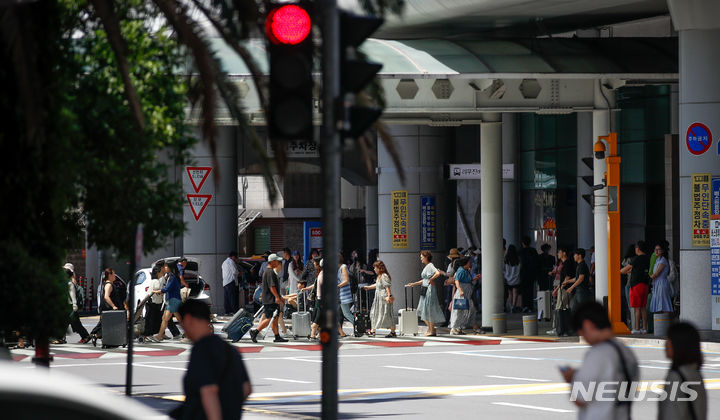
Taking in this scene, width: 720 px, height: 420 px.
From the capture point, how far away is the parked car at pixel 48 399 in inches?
114

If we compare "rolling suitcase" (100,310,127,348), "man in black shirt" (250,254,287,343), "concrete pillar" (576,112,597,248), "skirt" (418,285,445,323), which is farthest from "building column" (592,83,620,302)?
"concrete pillar" (576,112,597,248)

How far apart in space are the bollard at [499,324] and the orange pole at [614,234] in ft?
10.2

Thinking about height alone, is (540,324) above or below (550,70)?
below

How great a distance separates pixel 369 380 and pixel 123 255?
5907 millimetres

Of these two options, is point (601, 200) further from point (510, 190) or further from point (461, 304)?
point (510, 190)

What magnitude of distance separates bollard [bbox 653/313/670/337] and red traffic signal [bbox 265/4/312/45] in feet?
56.2

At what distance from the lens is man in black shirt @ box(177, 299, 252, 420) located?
7.19 m

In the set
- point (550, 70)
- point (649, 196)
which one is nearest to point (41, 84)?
point (550, 70)

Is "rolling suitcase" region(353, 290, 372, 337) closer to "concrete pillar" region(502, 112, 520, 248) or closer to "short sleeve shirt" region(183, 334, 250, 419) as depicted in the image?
"concrete pillar" region(502, 112, 520, 248)

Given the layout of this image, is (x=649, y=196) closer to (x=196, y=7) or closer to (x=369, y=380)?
(x=369, y=380)

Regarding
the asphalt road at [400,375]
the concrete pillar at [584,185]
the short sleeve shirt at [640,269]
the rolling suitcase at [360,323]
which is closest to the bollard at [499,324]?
the asphalt road at [400,375]

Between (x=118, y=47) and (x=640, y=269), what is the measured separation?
636 inches

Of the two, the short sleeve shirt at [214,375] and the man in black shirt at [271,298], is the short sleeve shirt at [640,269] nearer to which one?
the man in black shirt at [271,298]

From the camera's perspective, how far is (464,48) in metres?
24.9
